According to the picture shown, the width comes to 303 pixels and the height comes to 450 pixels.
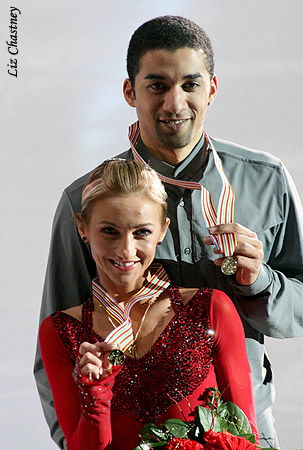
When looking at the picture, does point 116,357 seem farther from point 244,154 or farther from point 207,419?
point 244,154

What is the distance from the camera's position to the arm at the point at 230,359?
1.61m

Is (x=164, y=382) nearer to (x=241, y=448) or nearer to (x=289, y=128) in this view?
(x=241, y=448)

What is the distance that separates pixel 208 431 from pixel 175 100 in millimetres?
745

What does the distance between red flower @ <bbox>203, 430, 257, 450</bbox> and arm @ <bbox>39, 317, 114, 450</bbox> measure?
0.75 feet

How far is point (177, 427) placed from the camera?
57.6 inches

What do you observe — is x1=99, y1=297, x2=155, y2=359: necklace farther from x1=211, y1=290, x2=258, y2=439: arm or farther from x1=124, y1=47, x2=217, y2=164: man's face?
x1=124, y1=47, x2=217, y2=164: man's face

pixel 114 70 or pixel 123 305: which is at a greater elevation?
pixel 114 70

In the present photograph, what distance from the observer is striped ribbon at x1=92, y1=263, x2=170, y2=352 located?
158 cm

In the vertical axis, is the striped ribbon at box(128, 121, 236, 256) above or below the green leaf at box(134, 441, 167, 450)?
above

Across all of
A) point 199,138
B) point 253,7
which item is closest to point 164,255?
point 199,138

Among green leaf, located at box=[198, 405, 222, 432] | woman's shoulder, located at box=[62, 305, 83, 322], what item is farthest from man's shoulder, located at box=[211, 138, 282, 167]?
green leaf, located at box=[198, 405, 222, 432]

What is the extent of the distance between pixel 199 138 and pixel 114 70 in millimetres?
336

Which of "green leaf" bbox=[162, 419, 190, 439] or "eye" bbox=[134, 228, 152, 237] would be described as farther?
"eye" bbox=[134, 228, 152, 237]

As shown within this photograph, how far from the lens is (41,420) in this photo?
6.41 ft
